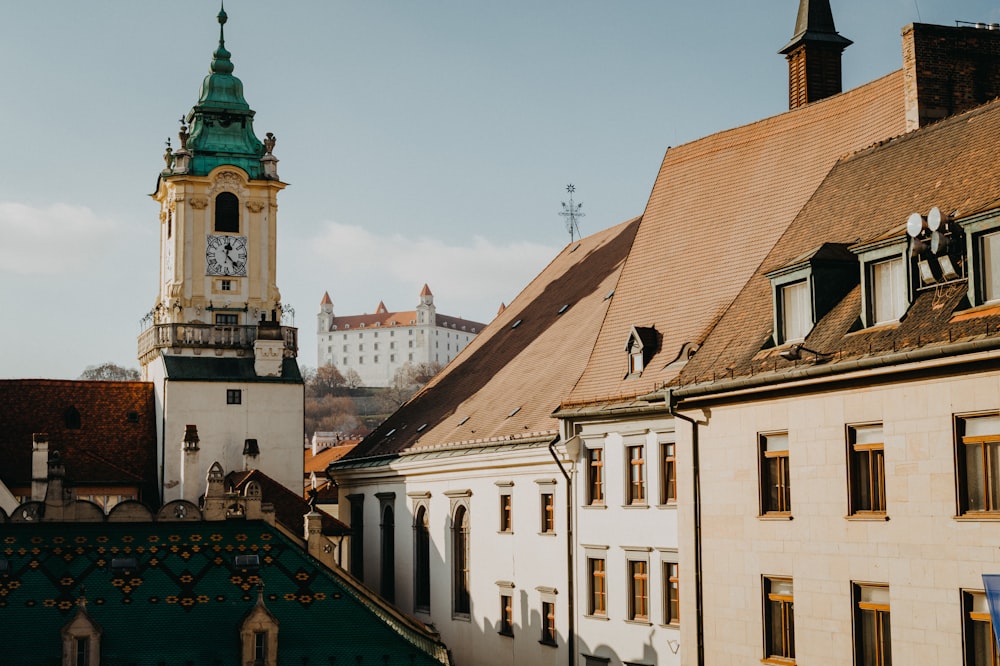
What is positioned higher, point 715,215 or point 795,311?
point 715,215

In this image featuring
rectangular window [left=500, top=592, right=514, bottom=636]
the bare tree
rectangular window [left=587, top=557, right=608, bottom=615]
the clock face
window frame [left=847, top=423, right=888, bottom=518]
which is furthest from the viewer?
the bare tree

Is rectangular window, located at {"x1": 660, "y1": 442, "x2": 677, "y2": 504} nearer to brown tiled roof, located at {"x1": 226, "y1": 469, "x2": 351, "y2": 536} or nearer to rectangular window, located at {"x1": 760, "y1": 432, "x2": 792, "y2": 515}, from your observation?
rectangular window, located at {"x1": 760, "y1": 432, "x2": 792, "y2": 515}

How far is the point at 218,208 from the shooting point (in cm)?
6681

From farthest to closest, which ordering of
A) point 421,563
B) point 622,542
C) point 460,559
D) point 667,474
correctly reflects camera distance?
point 421,563
point 460,559
point 622,542
point 667,474

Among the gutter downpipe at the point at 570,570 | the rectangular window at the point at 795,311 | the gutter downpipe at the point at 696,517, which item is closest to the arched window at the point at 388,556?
the gutter downpipe at the point at 570,570

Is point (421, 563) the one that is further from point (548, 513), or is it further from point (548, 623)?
point (548, 623)

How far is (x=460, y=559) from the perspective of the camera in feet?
164

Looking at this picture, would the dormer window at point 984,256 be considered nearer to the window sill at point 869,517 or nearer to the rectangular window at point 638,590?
the window sill at point 869,517

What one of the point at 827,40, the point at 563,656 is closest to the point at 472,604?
the point at 563,656

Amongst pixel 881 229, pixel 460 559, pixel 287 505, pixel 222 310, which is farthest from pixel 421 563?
pixel 881 229

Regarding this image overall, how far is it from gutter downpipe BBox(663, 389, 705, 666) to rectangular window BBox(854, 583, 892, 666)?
539 cm

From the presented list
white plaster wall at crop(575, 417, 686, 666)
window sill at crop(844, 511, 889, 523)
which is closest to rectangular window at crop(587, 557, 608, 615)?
white plaster wall at crop(575, 417, 686, 666)

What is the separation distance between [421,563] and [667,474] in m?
20.7

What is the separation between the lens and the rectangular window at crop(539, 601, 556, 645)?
41.7 m
